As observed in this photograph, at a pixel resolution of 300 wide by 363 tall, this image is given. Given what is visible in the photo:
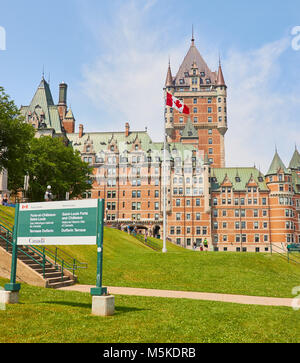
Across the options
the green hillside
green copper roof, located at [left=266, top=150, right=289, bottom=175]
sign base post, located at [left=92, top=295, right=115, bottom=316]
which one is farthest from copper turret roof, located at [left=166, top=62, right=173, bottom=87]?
sign base post, located at [left=92, top=295, right=115, bottom=316]

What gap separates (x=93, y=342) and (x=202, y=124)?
10232 centimetres

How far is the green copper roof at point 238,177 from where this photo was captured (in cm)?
8850

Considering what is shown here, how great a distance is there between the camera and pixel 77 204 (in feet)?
39.9

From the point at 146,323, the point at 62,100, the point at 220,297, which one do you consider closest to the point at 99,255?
the point at 146,323

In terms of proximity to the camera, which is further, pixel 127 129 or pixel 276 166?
pixel 127 129

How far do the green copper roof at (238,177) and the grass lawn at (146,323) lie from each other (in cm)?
7690

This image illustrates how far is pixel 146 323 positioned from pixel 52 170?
4804 centimetres

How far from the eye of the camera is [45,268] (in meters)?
19.7

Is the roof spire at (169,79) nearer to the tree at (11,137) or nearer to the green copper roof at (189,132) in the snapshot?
the green copper roof at (189,132)

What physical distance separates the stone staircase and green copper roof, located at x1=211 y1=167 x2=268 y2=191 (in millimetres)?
71564

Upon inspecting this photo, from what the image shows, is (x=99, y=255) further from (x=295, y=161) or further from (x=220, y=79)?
(x=220, y=79)

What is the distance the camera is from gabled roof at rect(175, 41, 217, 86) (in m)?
113

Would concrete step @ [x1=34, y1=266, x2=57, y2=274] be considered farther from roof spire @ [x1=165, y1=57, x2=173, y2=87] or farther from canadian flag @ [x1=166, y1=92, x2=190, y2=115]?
roof spire @ [x1=165, y1=57, x2=173, y2=87]
